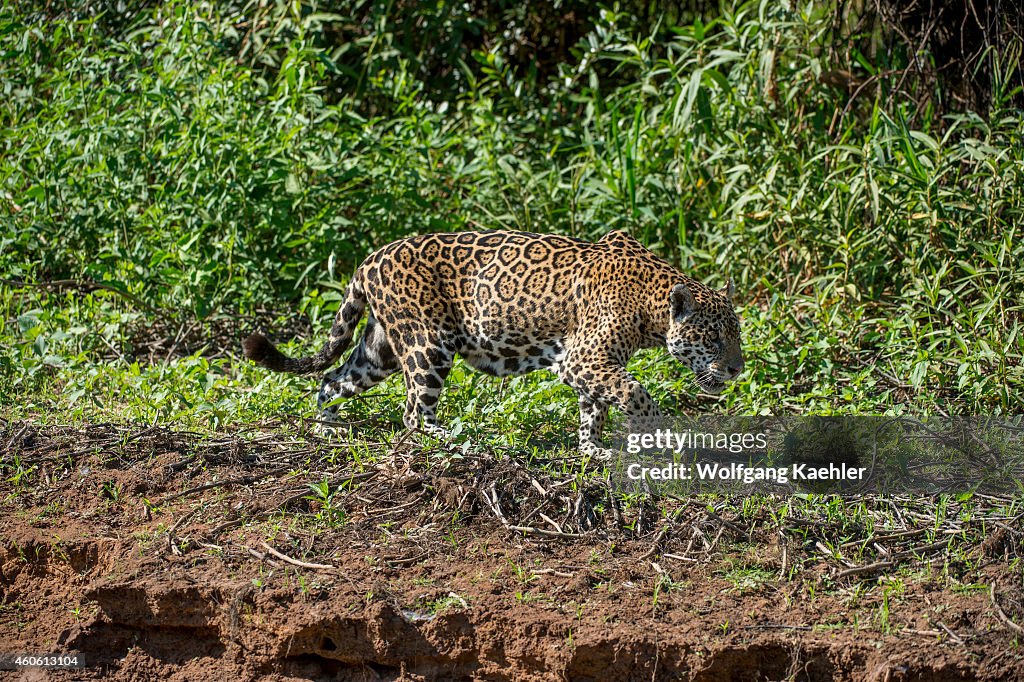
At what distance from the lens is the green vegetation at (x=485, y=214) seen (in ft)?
23.6

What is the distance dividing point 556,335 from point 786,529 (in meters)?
1.85

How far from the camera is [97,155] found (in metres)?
8.72

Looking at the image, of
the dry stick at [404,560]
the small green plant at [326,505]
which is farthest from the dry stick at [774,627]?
the small green plant at [326,505]

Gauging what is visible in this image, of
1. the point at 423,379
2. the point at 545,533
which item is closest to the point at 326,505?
the point at 545,533

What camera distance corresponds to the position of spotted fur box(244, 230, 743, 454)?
6.39 m

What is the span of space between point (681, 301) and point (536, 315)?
809 mm

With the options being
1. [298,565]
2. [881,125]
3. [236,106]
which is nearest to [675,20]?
[881,125]

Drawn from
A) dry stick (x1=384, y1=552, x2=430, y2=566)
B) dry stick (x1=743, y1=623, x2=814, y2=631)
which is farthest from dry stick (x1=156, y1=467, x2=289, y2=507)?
dry stick (x1=743, y1=623, x2=814, y2=631)

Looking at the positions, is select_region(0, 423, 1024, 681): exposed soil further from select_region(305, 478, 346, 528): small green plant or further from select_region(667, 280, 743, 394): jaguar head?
select_region(667, 280, 743, 394): jaguar head

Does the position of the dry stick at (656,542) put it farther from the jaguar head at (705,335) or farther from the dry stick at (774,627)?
the jaguar head at (705,335)

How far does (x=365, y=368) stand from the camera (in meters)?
6.92

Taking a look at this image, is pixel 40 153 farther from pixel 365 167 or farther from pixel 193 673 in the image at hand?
pixel 193 673
